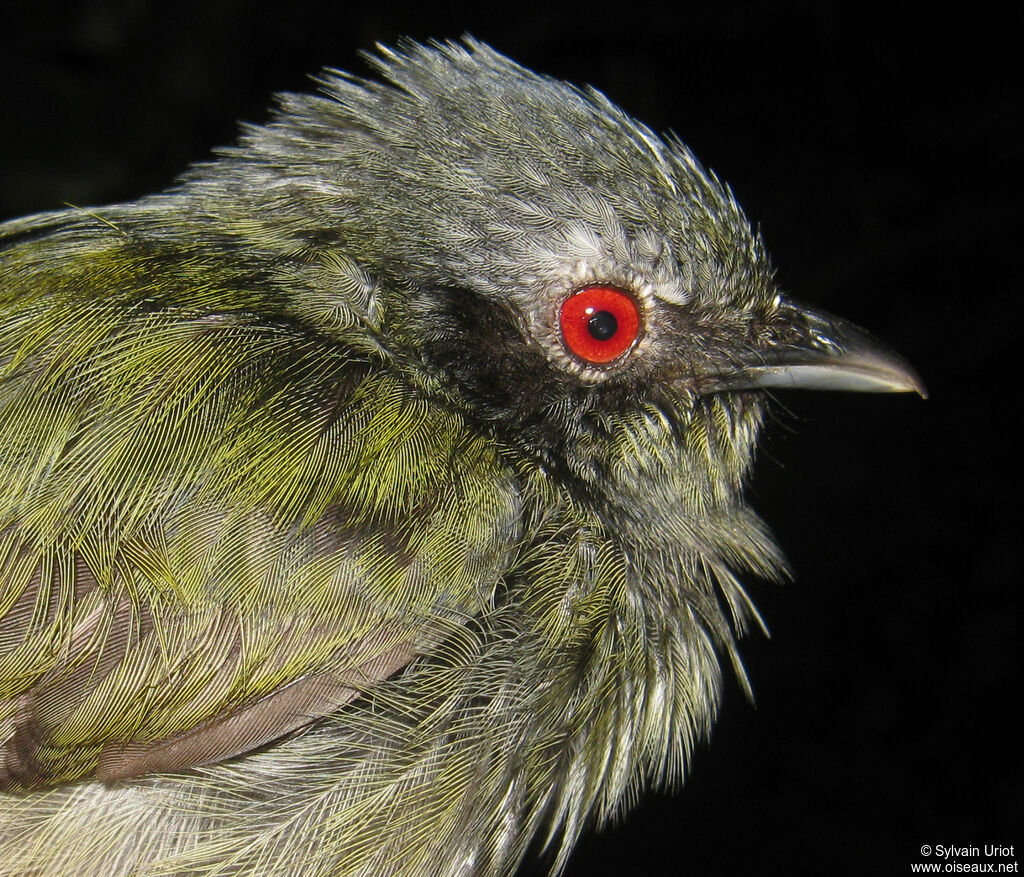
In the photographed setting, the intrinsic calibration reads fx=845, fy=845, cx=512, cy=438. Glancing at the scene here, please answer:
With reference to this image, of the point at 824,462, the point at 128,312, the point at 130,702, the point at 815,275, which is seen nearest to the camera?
the point at 130,702

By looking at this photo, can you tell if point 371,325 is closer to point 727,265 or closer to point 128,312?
point 128,312

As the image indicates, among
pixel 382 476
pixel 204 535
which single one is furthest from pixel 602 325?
pixel 204 535

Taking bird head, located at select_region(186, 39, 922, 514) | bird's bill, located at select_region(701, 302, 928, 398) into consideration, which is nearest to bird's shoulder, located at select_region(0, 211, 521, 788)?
bird head, located at select_region(186, 39, 922, 514)

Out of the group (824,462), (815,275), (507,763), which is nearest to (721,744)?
(824,462)
